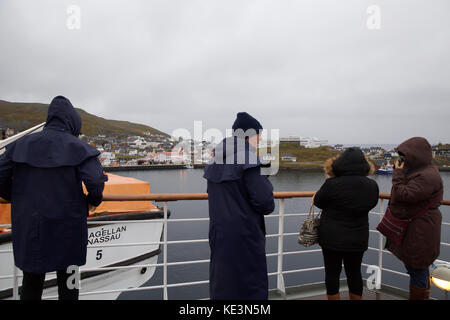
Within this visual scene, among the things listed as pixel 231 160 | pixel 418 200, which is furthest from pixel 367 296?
pixel 231 160

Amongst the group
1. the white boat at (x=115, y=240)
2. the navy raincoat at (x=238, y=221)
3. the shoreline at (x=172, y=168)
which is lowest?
the shoreline at (x=172, y=168)

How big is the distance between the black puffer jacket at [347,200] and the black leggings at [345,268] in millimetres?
71

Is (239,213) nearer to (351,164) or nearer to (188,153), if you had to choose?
(351,164)

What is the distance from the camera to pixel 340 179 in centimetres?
191

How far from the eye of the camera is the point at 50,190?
1565 millimetres

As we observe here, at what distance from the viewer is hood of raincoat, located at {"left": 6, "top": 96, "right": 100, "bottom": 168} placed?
5.12 ft

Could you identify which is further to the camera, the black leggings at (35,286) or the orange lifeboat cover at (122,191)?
the orange lifeboat cover at (122,191)

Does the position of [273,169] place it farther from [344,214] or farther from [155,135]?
[155,135]

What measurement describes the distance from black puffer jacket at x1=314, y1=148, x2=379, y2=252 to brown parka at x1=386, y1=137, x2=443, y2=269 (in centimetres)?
28

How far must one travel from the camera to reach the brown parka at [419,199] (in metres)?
1.95

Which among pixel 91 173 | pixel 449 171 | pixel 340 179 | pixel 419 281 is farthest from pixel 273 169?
pixel 449 171

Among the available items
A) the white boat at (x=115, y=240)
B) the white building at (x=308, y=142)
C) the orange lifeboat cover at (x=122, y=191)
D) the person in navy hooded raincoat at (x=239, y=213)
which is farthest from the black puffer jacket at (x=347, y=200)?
the white building at (x=308, y=142)

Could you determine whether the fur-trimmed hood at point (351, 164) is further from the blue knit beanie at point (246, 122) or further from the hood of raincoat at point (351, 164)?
the blue knit beanie at point (246, 122)
